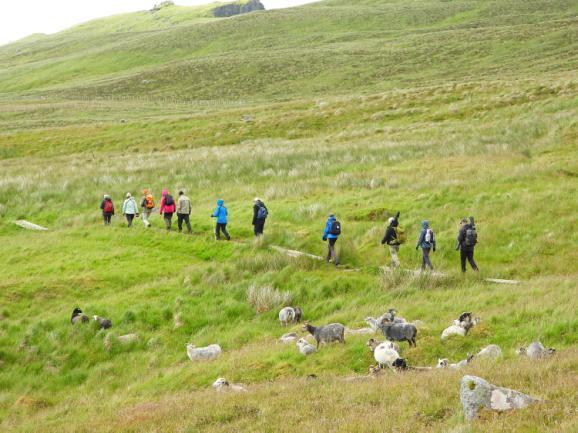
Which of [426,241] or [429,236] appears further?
[426,241]

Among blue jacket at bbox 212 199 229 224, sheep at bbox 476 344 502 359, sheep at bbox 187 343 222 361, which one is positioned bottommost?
sheep at bbox 187 343 222 361

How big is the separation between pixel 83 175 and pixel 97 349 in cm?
2504

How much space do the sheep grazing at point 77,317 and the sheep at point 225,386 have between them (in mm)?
6330

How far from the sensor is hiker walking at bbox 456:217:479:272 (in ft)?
61.9

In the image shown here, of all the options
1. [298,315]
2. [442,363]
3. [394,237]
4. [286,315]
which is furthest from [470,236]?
[442,363]

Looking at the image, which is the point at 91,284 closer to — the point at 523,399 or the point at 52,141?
the point at 523,399

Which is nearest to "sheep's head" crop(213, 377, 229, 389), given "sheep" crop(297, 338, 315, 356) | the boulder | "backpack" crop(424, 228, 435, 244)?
"sheep" crop(297, 338, 315, 356)

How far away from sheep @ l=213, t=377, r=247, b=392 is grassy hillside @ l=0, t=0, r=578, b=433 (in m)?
0.33

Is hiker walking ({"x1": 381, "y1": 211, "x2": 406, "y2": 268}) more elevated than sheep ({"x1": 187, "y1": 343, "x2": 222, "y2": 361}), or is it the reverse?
hiker walking ({"x1": 381, "y1": 211, "x2": 406, "y2": 268})

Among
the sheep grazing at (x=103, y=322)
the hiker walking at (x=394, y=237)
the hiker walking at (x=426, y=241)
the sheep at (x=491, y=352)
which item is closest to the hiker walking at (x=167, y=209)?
the sheep grazing at (x=103, y=322)

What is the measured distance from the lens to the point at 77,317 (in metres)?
18.0

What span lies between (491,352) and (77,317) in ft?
37.8

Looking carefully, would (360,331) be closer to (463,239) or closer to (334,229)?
(463,239)

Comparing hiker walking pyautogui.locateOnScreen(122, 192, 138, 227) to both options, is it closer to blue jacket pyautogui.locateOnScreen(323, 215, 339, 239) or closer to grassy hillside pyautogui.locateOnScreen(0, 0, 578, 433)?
grassy hillside pyautogui.locateOnScreen(0, 0, 578, 433)
